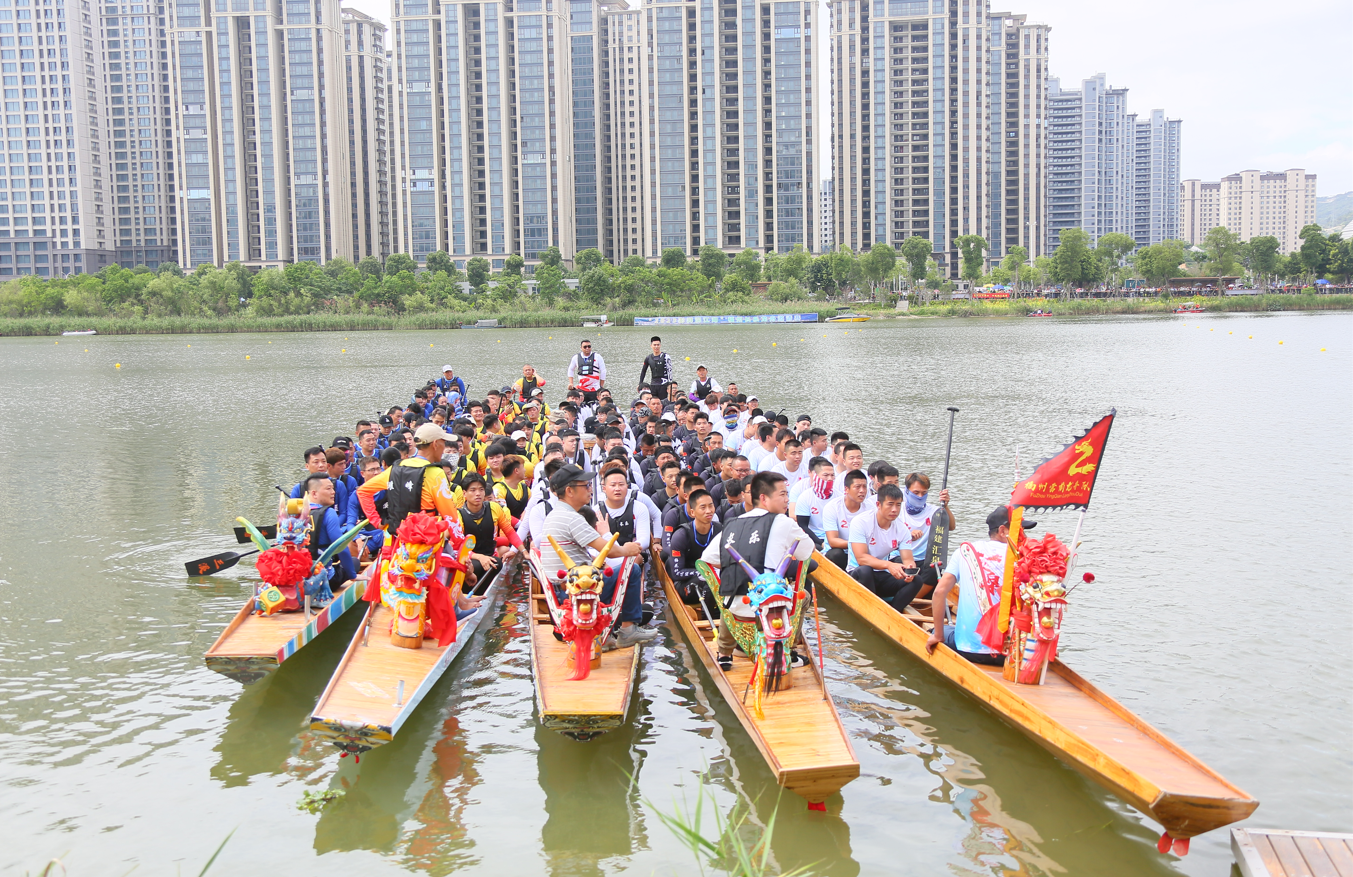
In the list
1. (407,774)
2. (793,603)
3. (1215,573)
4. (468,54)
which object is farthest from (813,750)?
(468,54)

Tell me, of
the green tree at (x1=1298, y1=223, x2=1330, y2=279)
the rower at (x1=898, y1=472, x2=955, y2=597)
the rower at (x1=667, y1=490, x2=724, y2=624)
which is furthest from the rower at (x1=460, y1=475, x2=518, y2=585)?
the green tree at (x1=1298, y1=223, x2=1330, y2=279)

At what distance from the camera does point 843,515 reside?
30.4 ft

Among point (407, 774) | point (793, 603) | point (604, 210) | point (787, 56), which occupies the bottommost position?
point (407, 774)

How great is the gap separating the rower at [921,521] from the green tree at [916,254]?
79.8 m

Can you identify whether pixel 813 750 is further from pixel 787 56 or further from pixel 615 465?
pixel 787 56

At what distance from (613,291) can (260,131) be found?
5945 cm

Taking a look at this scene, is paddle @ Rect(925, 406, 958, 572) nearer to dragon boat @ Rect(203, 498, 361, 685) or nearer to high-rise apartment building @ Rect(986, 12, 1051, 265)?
dragon boat @ Rect(203, 498, 361, 685)

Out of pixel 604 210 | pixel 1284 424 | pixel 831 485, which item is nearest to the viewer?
pixel 831 485

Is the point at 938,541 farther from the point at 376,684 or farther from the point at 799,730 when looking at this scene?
the point at 376,684

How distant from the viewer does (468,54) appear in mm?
108062

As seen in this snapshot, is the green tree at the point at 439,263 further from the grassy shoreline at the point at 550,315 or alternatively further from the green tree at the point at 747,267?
the green tree at the point at 747,267

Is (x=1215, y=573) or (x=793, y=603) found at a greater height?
(x=793, y=603)

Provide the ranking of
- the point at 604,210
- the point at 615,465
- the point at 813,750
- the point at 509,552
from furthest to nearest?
the point at 604,210 → the point at 509,552 → the point at 615,465 → the point at 813,750

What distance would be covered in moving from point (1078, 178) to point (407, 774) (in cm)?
16100
